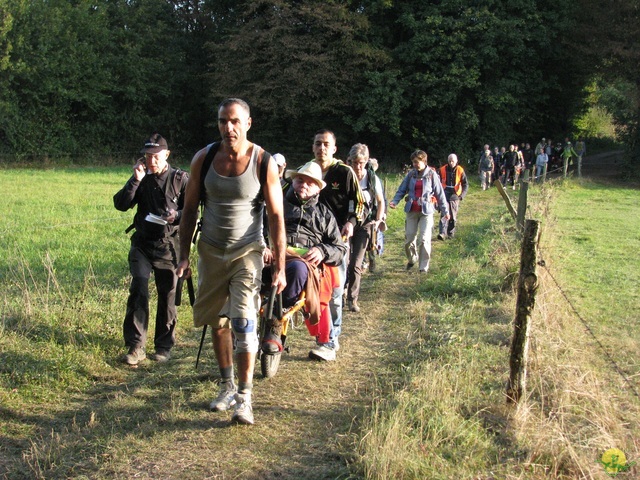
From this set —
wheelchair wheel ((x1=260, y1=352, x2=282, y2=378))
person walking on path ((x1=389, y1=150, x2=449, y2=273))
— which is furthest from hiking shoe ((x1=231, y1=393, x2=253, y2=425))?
person walking on path ((x1=389, y1=150, x2=449, y2=273))

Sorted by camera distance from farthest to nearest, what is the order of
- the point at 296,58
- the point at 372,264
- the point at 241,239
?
the point at 296,58 < the point at 372,264 < the point at 241,239

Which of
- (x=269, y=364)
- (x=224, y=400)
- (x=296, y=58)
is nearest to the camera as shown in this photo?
(x=224, y=400)

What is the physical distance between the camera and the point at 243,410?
13.8ft

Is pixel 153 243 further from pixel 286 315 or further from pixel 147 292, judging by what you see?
pixel 286 315

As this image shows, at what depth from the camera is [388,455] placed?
3486 millimetres

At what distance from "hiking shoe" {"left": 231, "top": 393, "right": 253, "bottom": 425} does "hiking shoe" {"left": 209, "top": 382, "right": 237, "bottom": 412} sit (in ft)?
0.51

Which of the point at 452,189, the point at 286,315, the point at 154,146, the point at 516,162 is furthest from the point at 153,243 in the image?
the point at 516,162

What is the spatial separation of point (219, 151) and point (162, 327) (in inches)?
83.4

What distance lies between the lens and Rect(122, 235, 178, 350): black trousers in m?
5.58

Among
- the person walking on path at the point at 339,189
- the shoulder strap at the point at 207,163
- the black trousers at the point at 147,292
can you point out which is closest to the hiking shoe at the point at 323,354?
the person walking on path at the point at 339,189

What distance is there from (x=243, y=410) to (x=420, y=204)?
237 inches

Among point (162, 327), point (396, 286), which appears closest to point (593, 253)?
point (396, 286)

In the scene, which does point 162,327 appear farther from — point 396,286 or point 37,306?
point 396,286

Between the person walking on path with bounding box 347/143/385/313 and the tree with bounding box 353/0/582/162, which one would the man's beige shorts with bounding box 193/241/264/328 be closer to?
the person walking on path with bounding box 347/143/385/313
